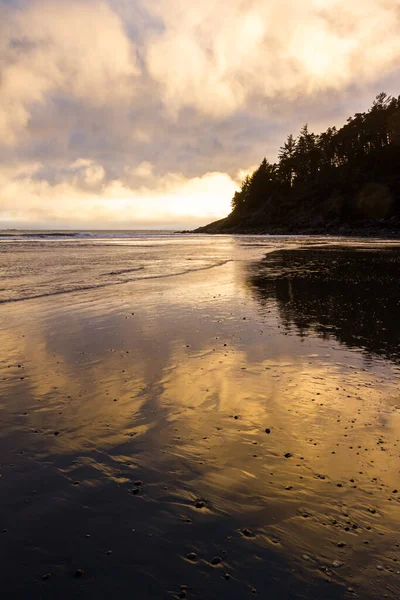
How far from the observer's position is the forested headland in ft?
315

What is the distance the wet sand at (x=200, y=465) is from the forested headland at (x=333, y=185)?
8650 cm

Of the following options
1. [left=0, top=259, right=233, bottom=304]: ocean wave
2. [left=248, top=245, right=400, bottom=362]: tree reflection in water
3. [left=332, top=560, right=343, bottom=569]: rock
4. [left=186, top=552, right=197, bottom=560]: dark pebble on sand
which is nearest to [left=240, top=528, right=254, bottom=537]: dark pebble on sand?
[left=186, top=552, right=197, bottom=560]: dark pebble on sand

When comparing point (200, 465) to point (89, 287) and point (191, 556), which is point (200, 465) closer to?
point (191, 556)

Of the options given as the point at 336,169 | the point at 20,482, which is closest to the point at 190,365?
Result: the point at 20,482

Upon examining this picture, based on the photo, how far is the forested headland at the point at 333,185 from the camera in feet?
315

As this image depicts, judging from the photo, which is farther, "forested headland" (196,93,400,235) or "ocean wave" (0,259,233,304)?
"forested headland" (196,93,400,235)

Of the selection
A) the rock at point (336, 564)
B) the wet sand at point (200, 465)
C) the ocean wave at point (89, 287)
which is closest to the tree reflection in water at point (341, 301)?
the wet sand at point (200, 465)

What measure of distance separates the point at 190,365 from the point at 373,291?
1212 cm

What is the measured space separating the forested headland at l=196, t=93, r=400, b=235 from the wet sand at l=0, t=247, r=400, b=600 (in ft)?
284

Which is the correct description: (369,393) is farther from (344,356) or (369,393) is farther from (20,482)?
(20,482)

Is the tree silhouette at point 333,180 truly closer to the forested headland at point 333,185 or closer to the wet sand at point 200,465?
the forested headland at point 333,185

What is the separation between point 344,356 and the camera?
884 cm

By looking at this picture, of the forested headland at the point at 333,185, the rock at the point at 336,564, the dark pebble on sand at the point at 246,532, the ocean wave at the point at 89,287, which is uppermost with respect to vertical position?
the forested headland at the point at 333,185

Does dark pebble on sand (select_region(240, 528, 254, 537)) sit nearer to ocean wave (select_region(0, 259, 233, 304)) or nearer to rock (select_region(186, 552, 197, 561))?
rock (select_region(186, 552, 197, 561))
